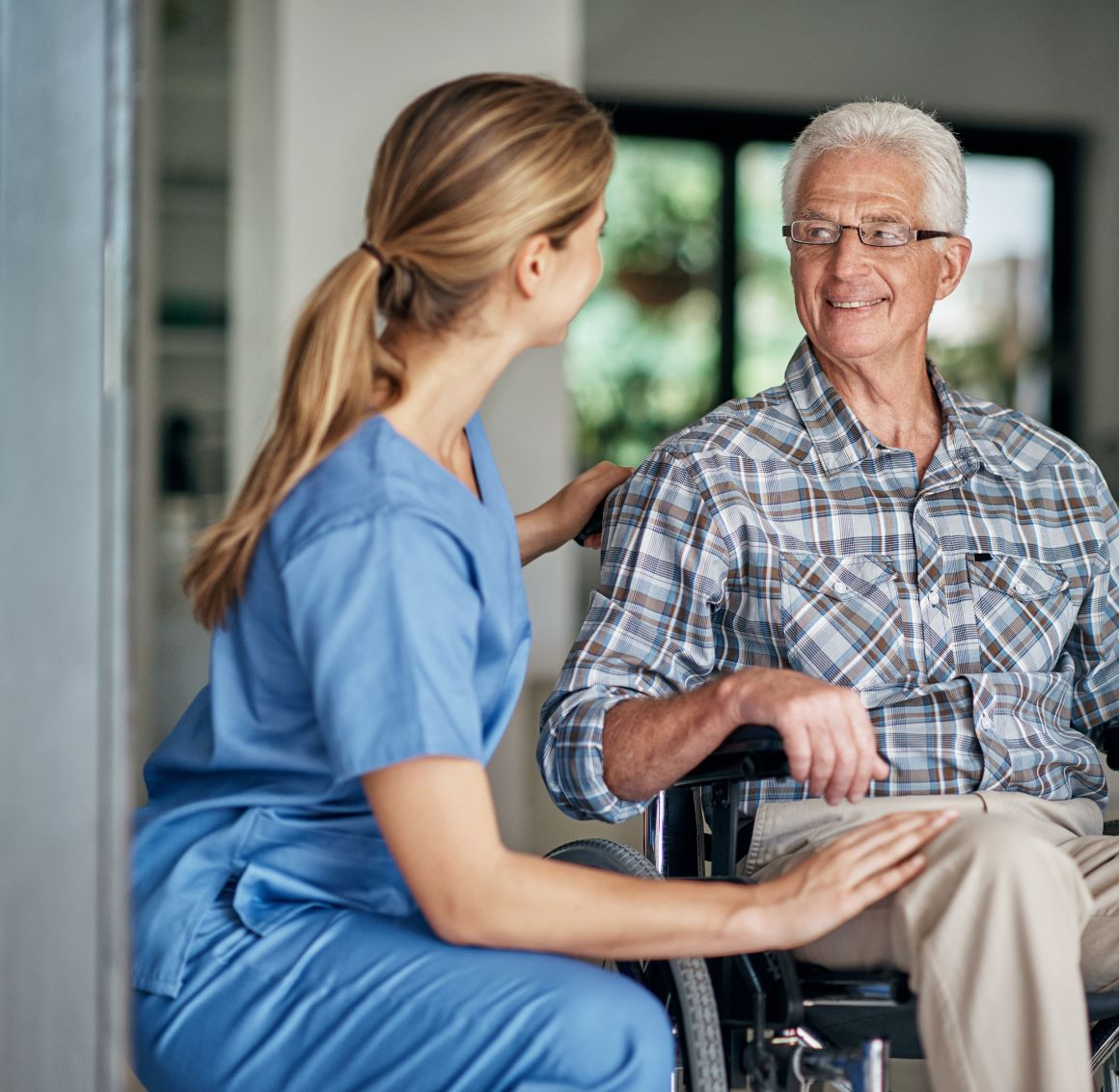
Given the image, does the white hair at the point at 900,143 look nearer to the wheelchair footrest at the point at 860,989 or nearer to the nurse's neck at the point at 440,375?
the nurse's neck at the point at 440,375

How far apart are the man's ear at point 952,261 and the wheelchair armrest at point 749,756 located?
0.80m

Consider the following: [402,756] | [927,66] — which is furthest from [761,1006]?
[927,66]

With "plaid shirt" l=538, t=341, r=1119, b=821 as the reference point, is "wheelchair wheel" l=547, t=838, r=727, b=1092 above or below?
below

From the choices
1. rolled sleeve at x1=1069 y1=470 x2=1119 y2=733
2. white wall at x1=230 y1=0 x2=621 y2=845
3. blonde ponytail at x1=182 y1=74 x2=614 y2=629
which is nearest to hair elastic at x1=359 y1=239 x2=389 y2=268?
blonde ponytail at x1=182 y1=74 x2=614 y2=629

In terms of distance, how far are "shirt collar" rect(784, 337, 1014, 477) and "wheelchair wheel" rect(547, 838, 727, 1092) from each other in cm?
64

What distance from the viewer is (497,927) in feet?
3.92

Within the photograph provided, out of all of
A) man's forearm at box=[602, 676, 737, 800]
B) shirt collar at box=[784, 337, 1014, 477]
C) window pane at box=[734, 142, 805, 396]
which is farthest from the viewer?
window pane at box=[734, 142, 805, 396]

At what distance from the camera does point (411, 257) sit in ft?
4.25

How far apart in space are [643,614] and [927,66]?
17.5 feet

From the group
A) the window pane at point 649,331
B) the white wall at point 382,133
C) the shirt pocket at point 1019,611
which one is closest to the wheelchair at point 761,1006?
the shirt pocket at point 1019,611

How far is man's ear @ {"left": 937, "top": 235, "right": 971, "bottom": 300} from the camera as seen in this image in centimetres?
205

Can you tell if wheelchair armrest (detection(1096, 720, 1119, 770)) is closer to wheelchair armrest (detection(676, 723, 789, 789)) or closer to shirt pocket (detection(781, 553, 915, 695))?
shirt pocket (detection(781, 553, 915, 695))

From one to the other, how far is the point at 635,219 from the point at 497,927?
5590 millimetres

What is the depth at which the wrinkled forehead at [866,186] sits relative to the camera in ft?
6.48
